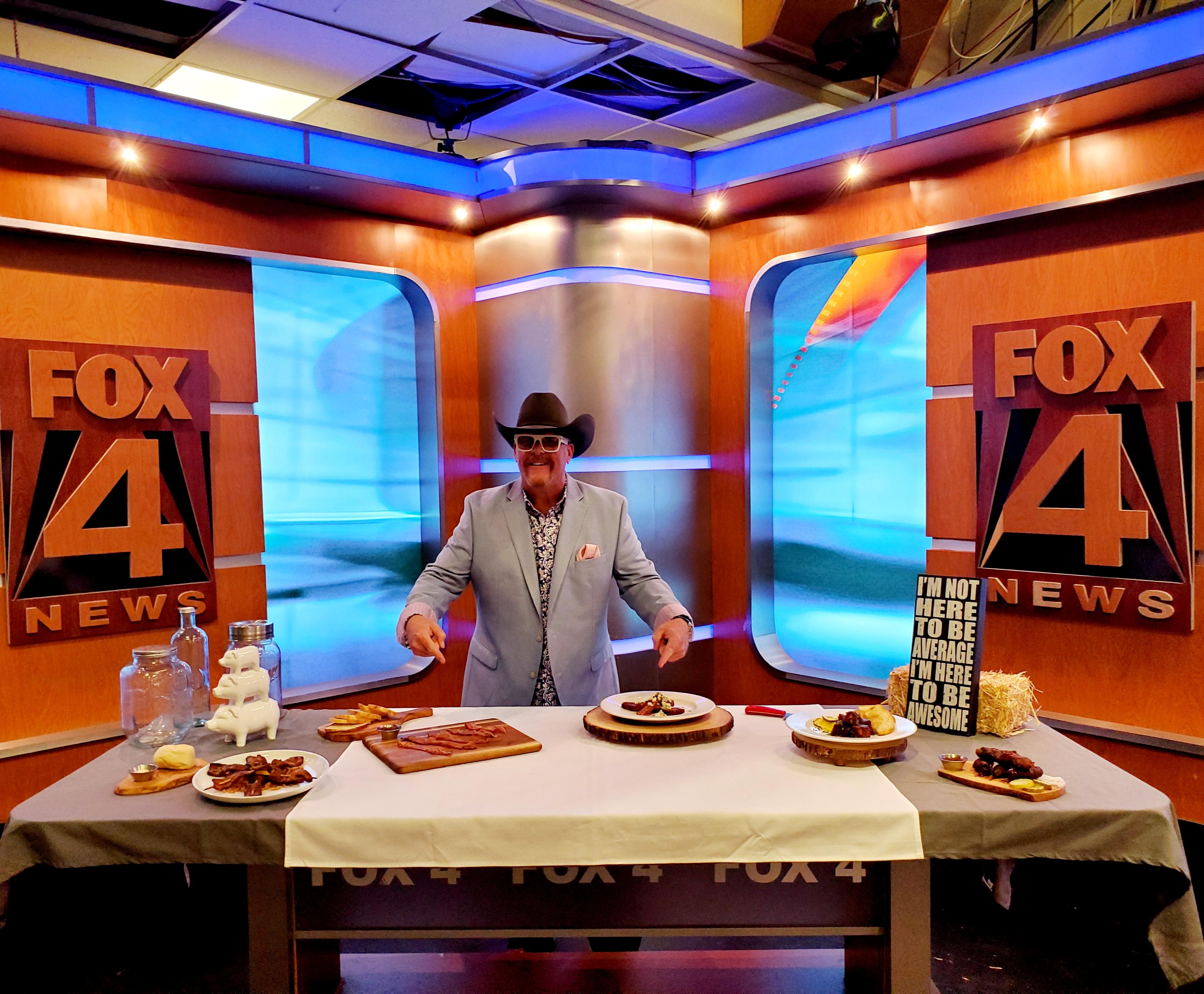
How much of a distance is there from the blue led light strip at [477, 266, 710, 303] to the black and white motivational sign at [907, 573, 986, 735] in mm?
2801

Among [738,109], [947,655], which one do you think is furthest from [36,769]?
[738,109]

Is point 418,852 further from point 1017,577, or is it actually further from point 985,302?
point 985,302

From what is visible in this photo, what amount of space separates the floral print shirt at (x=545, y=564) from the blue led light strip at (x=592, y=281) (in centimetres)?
186

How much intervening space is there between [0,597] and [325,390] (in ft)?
6.65

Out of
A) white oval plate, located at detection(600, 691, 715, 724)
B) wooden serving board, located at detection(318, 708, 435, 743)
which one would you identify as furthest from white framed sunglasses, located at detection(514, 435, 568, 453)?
wooden serving board, located at detection(318, 708, 435, 743)

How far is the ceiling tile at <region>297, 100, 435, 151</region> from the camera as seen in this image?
5230 mm

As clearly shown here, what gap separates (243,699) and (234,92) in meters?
3.94

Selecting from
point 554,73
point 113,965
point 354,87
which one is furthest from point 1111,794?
point 354,87

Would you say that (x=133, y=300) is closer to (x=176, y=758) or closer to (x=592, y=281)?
(x=592, y=281)

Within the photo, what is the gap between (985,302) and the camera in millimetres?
4078

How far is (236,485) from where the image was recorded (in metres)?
4.36

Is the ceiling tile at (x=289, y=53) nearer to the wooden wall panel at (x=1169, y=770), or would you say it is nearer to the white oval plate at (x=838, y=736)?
the white oval plate at (x=838, y=736)

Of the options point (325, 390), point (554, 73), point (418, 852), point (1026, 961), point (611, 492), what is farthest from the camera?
point (325, 390)

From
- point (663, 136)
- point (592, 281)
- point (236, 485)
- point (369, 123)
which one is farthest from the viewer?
point (663, 136)
